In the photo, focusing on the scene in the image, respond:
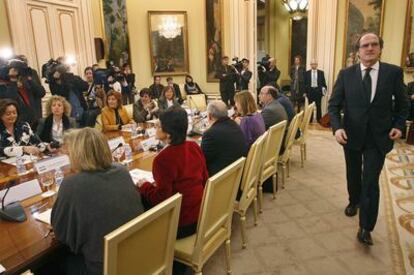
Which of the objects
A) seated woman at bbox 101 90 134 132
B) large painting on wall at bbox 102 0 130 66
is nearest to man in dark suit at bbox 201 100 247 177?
seated woman at bbox 101 90 134 132

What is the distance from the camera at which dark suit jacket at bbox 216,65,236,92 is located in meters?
8.15

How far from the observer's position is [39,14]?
6.21 metres

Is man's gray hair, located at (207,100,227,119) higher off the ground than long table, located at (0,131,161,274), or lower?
higher

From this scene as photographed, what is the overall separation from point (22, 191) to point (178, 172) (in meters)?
1.01

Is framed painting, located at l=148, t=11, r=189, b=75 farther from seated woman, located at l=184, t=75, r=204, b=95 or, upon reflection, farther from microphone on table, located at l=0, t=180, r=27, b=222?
microphone on table, located at l=0, t=180, r=27, b=222

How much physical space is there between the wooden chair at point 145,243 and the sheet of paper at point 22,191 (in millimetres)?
1005

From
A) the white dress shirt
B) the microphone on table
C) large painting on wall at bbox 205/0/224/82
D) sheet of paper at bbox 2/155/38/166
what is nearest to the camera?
the microphone on table

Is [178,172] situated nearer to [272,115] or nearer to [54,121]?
[272,115]

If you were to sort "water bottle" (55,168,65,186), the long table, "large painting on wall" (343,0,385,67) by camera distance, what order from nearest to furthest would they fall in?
the long table
"water bottle" (55,168,65,186)
"large painting on wall" (343,0,385,67)

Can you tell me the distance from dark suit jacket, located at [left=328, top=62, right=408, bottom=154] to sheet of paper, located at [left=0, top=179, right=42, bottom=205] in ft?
7.57

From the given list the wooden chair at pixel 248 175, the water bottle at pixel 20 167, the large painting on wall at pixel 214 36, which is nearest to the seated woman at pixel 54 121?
the water bottle at pixel 20 167

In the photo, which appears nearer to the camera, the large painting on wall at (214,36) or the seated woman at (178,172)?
the seated woman at (178,172)

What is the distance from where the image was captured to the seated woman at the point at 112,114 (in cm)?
419

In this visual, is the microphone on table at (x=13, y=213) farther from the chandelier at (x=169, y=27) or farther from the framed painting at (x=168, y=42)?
the chandelier at (x=169, y=27)
